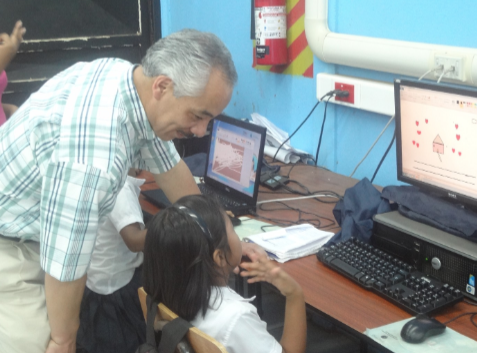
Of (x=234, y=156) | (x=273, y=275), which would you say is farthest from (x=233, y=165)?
(x=273, y=275)

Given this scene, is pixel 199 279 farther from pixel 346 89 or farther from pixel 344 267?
pixel 346 89

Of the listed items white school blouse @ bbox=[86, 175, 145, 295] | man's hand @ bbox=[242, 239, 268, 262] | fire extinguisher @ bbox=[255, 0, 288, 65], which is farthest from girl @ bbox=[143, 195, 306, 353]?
fire extinguisher @ bbox=[255, 0, 288, 65]

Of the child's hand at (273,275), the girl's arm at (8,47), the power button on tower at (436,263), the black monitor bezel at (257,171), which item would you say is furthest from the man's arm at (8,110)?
the power button on tower at (436,263)

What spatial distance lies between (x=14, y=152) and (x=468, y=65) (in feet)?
4.26

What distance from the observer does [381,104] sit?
218cm

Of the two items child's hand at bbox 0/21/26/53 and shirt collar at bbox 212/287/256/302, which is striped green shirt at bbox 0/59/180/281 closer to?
shirt collar at bbox 212/287/256/302

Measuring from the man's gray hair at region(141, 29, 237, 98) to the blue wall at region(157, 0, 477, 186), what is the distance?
2.99 ft

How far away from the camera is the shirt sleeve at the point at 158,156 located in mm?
1675

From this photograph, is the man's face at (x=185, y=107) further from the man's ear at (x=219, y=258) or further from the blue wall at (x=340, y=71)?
the blue wall at (x=340, y=71)

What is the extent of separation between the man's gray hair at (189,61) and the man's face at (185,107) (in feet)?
0.05

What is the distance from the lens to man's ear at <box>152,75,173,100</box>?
4.40 feet

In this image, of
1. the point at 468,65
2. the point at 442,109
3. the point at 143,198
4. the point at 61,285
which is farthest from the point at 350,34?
the point at 61,285

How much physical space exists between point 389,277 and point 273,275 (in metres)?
0.30

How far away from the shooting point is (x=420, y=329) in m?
1.31
